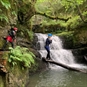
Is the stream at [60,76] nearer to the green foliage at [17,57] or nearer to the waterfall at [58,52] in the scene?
the waterfall at [58,52]

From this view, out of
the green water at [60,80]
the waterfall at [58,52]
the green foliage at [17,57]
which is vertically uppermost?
the green foliage at [17,57]

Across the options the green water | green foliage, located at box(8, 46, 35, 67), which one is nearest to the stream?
the green water

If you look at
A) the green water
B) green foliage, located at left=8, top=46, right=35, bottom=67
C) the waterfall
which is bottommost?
the green water

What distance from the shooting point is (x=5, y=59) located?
8.91 metres

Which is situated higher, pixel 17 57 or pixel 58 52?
pixel 17 57

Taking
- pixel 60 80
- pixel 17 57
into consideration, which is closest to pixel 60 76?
pixel 60 80

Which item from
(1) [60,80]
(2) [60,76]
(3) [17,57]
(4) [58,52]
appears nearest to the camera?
(3) [17,57]

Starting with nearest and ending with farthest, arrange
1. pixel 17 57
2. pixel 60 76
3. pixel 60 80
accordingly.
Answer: pixel 17 57
pixel 60 80
pixel 60 76

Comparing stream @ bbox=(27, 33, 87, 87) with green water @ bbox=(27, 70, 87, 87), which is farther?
stream @ bbox=(27, 33, 87, 87)

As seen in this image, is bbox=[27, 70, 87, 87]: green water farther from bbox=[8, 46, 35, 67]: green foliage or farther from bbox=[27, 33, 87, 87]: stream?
bbox=[8, 46, 35, 67]: green foliage

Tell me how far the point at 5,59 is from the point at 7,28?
13.6 feet

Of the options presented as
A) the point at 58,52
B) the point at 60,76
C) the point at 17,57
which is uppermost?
the point at 17,57

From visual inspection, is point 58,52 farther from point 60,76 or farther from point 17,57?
point 17,57

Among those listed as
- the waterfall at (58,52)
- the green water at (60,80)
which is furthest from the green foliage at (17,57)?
the waterfall at (58,52)
